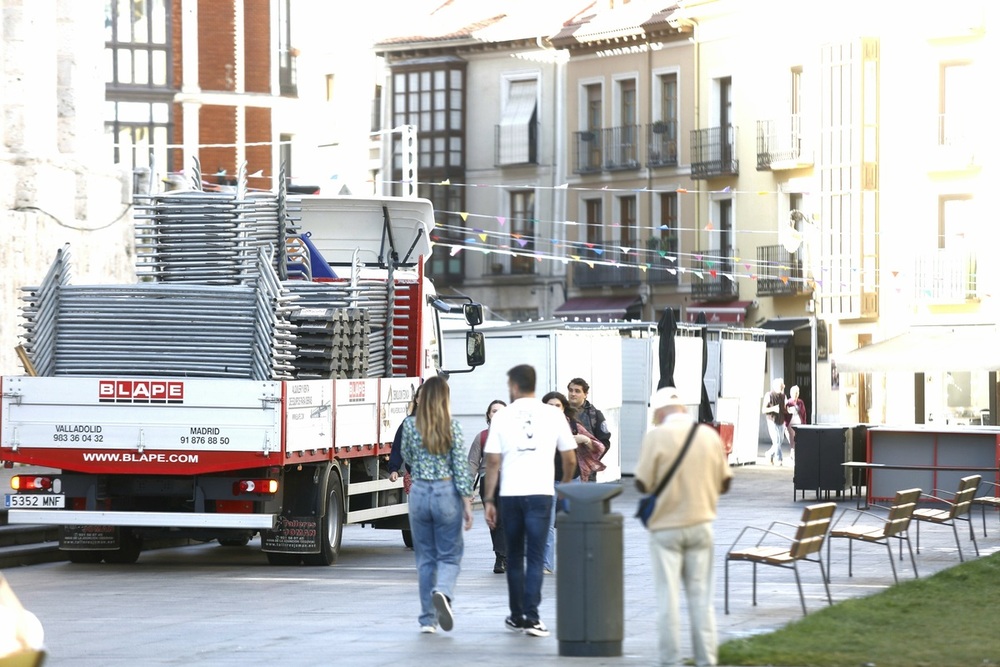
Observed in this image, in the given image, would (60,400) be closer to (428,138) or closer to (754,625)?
(754,625)

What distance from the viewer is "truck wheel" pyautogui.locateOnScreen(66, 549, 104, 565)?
1891cm

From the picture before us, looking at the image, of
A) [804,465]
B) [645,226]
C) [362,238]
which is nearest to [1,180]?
[362,238]

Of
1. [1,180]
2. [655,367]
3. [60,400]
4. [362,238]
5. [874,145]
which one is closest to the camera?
[60,400]

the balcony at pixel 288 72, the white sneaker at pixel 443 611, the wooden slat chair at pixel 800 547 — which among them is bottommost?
the white sneaker at pixel 443 611

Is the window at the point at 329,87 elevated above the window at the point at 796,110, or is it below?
above

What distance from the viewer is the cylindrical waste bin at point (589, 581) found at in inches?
463

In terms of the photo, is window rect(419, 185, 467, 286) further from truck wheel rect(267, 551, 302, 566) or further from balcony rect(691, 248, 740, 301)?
truck wheel rect(267, 551, 302, 566)

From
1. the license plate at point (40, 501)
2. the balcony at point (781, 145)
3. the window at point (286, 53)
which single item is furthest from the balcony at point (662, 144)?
the license plate at point (40, 501)

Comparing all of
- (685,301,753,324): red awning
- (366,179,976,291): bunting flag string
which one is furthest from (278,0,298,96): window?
(685,301,753,324): red awning

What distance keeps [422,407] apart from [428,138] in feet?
171

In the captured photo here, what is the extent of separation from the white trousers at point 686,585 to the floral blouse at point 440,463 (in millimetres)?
2534

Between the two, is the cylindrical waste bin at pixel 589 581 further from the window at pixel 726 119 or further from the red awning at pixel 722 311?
the window at pixel 726 119

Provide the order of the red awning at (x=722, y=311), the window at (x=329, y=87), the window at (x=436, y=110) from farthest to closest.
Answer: the window at (x=329, y=87) → the window at (x=436, y=110) → the red awning at (x=722, y=311)

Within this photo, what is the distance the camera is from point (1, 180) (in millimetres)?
30344
